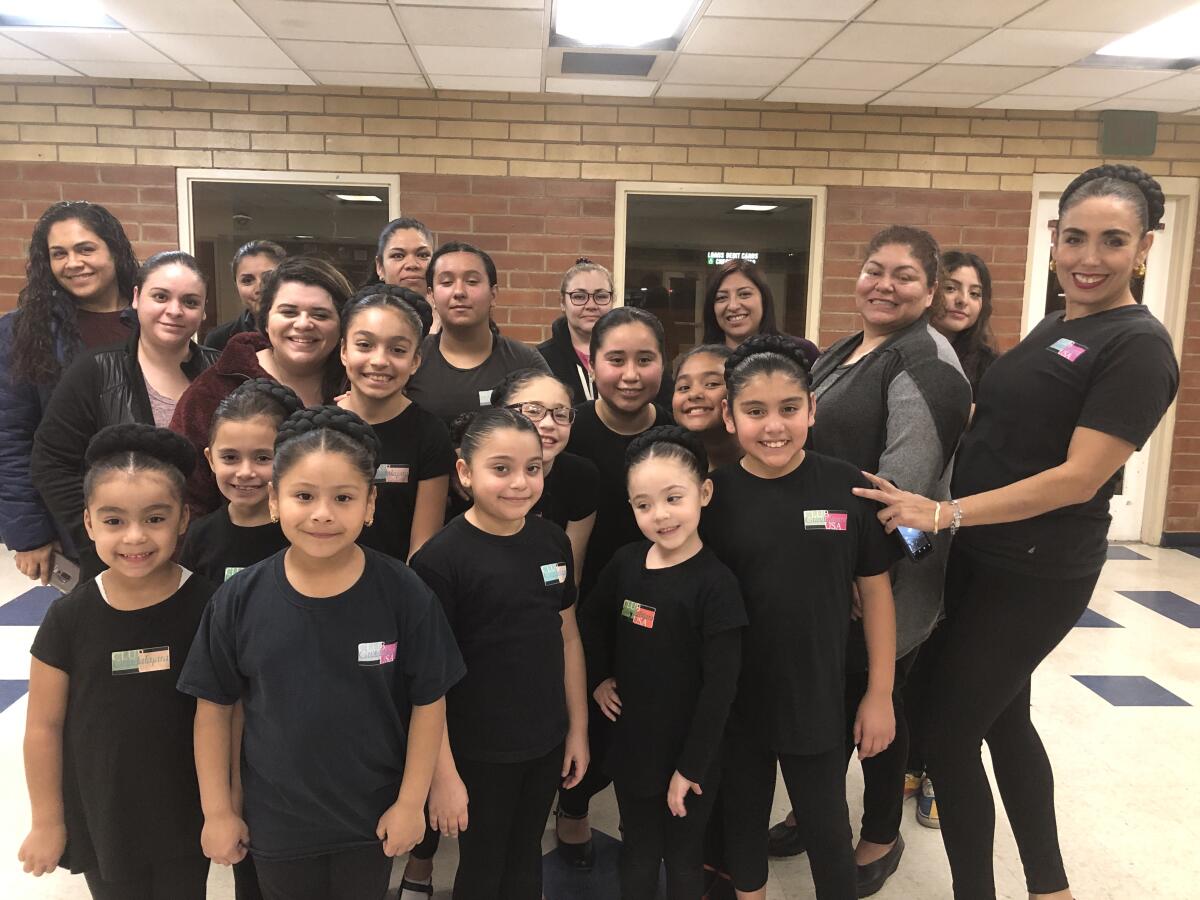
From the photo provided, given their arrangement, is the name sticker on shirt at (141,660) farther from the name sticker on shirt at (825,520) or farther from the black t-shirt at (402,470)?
the name sticker on shirt at (825,520)

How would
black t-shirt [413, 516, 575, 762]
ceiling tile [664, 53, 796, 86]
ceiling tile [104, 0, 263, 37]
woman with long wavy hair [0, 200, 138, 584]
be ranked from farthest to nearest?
ceiling tile [664, 53, 796, 86] < ceiling tile [104, 0, 263, 37] < woman with long wavy hair [0, 200, 138, 584] < black t-shirt [413, 516, 575, 762]

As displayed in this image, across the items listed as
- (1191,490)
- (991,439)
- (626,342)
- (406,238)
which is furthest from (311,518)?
(1191,490)

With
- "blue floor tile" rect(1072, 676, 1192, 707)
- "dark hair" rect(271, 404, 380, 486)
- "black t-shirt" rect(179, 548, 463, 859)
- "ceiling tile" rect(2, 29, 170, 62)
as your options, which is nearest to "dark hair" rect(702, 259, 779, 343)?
"dark hair" rect(271, 404, 380, 486)

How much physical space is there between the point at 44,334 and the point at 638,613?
5.91ft

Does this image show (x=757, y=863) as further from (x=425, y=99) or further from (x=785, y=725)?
(x=425, y=99)

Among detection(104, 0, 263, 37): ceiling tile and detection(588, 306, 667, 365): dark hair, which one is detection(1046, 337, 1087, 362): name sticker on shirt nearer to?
detection(588, 306, 667, 365): dark hair

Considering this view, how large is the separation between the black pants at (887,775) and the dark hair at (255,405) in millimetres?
1413

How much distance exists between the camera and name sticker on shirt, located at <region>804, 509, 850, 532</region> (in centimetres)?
156

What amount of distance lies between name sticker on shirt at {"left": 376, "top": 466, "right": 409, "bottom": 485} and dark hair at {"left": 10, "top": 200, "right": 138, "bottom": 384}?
44.8 inches

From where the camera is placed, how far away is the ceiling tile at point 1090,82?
398cm

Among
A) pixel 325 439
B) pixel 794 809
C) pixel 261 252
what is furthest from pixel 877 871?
pixel 261 252

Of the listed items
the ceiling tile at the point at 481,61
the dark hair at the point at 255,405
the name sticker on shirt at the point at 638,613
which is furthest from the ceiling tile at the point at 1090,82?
the dark hair at the point at 255,405

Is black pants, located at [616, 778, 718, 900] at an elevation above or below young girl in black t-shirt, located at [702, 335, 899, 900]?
below

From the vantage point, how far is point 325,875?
4.42 feet
